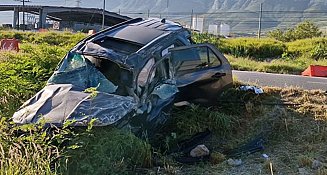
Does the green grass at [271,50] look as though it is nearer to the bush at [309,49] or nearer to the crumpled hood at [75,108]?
the bush at [309,49]

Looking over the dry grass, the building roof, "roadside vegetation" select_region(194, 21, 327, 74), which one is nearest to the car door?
the dry grass

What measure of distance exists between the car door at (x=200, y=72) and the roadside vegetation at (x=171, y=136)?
28cm

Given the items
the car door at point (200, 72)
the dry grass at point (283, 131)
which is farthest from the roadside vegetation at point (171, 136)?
the car door at point (200, 72)

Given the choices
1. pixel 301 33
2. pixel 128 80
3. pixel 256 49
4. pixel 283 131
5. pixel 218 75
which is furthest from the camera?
pixel 301 33

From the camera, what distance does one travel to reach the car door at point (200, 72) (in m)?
7.29

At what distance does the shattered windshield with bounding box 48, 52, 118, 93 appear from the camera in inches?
249

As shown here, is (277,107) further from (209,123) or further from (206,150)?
(206,150)

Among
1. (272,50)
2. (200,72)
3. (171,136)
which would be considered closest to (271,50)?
(272,50)

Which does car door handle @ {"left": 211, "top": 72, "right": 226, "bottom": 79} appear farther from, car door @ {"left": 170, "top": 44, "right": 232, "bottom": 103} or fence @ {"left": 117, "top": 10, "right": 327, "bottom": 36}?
fence @ {"left": 117, "top": 10, "right": 327, "bottom": 36}

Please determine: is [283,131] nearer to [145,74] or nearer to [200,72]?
[200,72]

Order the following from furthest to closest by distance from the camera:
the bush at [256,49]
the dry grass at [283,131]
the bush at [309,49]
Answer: the bush at [256,49] < the bush at [309,49] < the dry grass at [283,131]

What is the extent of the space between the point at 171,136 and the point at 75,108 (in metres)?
1.77

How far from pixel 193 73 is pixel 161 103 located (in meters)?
1.12

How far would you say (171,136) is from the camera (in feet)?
22.2
